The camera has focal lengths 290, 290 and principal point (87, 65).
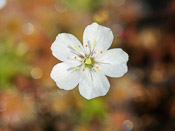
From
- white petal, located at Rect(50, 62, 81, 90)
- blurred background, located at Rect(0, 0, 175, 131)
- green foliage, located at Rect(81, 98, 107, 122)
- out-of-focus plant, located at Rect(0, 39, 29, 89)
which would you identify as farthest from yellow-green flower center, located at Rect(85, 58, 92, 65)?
out-of-focus plant, located at Rect(0, 39, 29, 89)

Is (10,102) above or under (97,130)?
above

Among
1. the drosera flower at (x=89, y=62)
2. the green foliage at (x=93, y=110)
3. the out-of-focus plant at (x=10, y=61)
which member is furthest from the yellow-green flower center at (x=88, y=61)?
the out-of-focus plant at (x=10, y=61)

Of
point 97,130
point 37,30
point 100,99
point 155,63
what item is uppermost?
point 37,30

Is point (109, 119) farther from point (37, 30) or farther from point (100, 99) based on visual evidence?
point (37, 30)

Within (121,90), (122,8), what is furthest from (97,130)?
(122,8)

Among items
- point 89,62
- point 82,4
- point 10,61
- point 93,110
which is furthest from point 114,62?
point 82,4

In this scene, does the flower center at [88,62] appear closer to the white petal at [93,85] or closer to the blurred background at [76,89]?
the white petal at [93,85]
